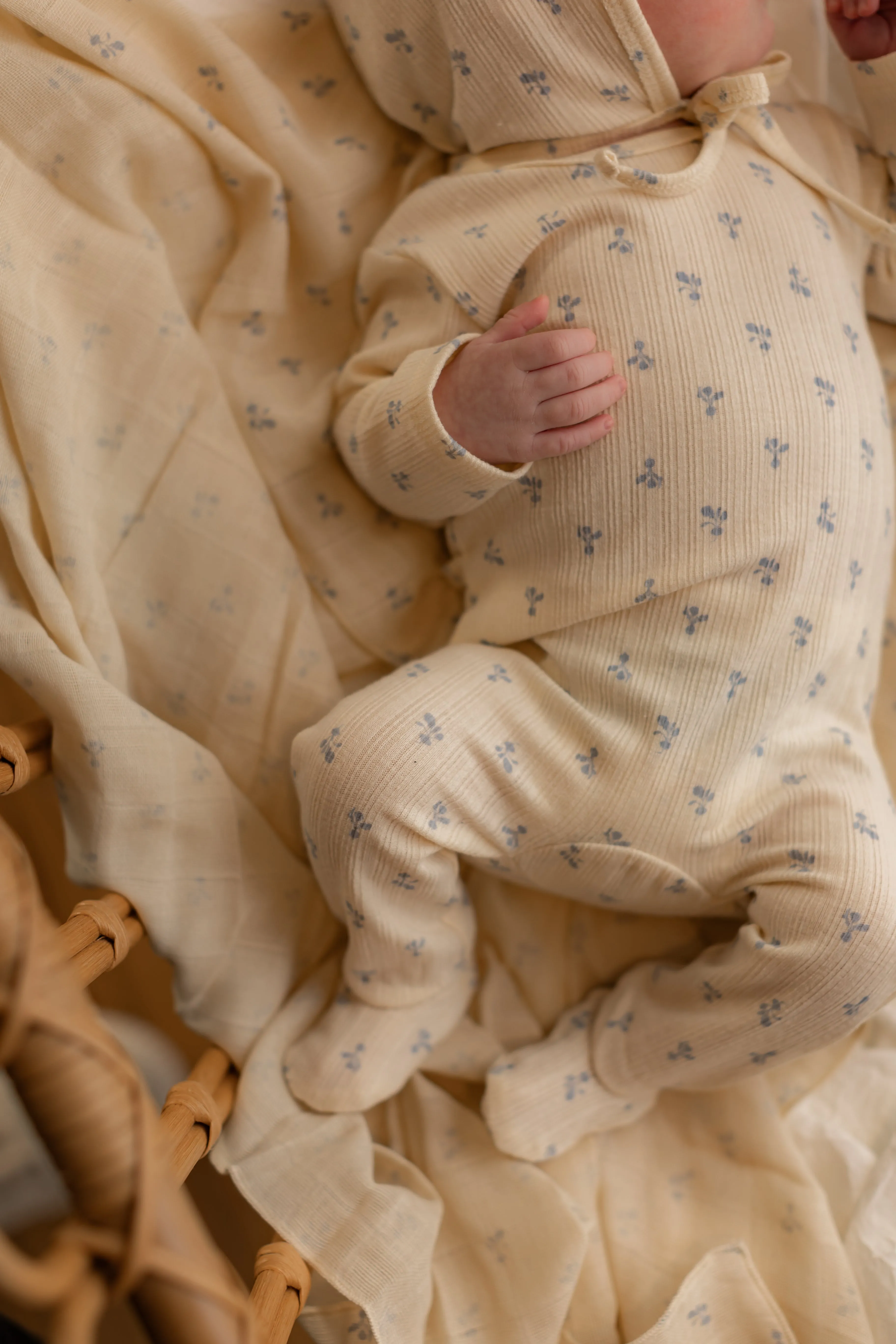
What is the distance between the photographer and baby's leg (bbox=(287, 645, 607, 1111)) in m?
0.70

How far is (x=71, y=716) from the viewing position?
0.70 metres

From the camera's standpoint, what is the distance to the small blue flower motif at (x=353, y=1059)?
776mm

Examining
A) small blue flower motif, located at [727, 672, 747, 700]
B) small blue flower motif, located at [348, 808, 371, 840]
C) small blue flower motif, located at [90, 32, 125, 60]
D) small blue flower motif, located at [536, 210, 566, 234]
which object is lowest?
small blue flower motif, located at [727, 672, 747, 700]

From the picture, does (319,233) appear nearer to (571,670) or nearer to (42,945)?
(571,670)

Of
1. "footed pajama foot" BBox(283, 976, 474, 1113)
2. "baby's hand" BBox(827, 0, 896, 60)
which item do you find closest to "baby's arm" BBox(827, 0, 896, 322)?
"baby's hand" BBox(827, 0, 896, 60)

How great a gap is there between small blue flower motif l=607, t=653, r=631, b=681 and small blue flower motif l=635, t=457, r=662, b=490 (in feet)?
0.42

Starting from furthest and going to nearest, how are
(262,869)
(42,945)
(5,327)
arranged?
(262,869)
(5,327)
(42,945)

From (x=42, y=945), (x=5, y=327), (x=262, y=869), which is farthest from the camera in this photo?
(x=262, y=869)

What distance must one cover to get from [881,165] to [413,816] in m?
0.70

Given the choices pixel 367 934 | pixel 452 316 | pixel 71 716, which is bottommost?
pixel 367 934

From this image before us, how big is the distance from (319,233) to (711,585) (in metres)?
0.46

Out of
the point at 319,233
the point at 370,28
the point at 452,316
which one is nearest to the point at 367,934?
the point at 452,316

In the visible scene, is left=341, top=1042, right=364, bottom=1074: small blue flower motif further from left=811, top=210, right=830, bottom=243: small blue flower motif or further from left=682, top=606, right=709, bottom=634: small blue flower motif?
left=811, top=210, right=830, bottom=243: small blue flower motif

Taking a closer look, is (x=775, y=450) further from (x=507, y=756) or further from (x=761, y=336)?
(x=507, y=756)
